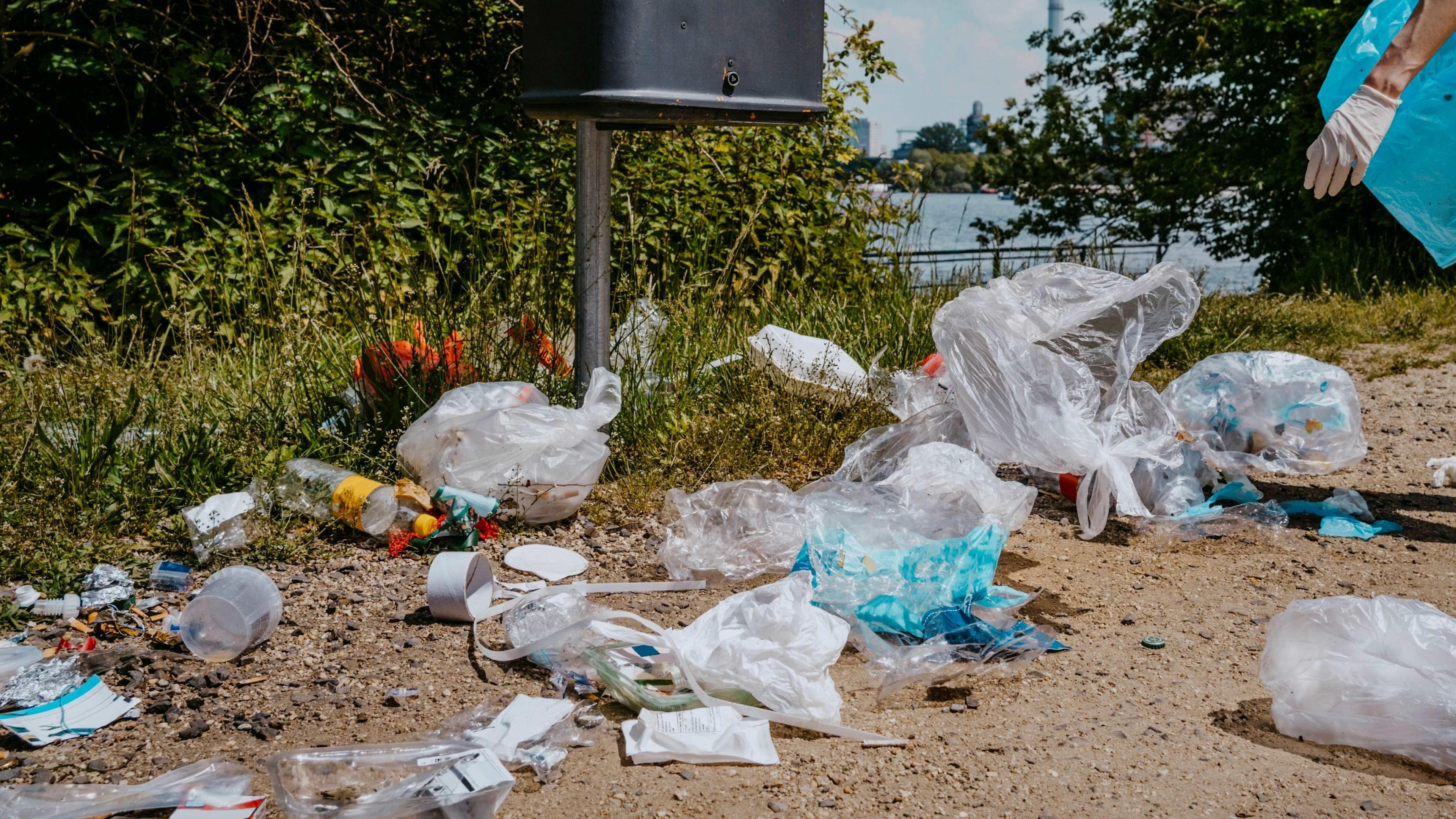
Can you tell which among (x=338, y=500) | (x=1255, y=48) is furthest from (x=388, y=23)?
(x=1255, y=48)

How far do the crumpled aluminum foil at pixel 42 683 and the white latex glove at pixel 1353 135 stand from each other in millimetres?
3203

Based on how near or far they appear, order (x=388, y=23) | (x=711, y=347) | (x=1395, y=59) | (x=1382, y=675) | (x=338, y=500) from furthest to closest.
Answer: (x=388, y=23)
(x=711, y=347)
(x=338, y=500)
(x=1395, y=59)
(x=1382, y=675)

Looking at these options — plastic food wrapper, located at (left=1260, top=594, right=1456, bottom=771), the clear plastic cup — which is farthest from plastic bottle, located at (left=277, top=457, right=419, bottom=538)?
plastic food wrapper, located at (left=1260, top=594, right=1456, bottom=771)

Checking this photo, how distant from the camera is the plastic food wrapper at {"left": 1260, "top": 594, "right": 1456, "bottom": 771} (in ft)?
6.73

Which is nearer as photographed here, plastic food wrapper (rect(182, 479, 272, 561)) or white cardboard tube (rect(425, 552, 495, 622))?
white cardboard tube (rect(425, 552, 495, 622))

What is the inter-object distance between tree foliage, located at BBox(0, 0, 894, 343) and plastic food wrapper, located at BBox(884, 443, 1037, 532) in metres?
1.51

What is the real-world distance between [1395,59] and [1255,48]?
7.45m

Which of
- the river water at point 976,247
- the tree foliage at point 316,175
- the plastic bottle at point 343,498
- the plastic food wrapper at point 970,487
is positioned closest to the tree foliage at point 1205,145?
the river water at point 976,247

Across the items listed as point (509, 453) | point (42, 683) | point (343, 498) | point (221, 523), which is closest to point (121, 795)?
point (42, 683)

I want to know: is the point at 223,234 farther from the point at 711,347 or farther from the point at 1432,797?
the point at 1432,797

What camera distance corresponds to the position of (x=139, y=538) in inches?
122

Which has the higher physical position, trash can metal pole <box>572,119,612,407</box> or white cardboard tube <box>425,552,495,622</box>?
trash can metal pole <box>572,119,612,407</box>

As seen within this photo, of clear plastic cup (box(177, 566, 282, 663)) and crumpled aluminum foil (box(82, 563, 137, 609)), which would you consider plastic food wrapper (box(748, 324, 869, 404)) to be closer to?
clear plastic cup (box(177, 566, 282, 663))

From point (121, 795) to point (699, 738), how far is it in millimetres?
1021
